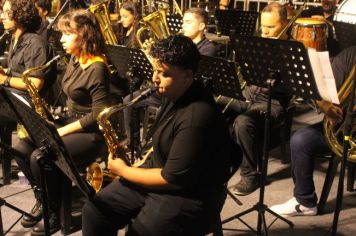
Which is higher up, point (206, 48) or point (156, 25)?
point (156, 25)

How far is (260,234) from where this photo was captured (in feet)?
10.1

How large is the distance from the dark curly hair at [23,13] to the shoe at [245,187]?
212cm

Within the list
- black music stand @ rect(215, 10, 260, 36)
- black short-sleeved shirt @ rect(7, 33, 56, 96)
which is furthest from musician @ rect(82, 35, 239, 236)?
black music stand @ rect(215, 10, 260, 36)

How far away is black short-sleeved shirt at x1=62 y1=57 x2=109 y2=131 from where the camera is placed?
128 inches

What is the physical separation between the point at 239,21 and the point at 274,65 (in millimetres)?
2788

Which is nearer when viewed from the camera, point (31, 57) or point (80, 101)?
point (80, 101)

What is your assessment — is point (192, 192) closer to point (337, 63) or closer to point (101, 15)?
point (337, 63)

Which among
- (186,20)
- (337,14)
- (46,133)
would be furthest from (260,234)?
(186,20)

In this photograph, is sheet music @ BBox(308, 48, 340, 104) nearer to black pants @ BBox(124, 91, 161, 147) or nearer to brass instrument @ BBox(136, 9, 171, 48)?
black pants @ BBox(124, 91, 161, 147)

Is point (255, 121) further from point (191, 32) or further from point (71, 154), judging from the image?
point (71, 154)

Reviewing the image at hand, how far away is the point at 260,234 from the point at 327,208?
0.80 m

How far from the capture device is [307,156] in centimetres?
343

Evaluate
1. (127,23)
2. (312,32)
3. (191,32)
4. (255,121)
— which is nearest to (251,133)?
(255,121)

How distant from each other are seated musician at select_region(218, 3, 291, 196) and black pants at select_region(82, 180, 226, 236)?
151 centimetres
